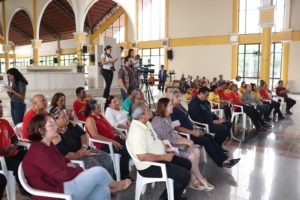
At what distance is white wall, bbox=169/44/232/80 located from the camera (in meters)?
16.4

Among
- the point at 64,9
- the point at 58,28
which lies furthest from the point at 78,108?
the point at 58,28

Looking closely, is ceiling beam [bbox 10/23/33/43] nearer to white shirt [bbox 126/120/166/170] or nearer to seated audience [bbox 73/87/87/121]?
seated audience [bbox 73/87/87/121]

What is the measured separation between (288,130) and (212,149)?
3292mm

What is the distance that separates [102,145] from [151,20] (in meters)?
18.0

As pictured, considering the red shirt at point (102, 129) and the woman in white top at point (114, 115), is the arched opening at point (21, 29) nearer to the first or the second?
the woman in white top at point (114, 115)

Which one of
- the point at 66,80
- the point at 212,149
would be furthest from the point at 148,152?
the point at 66,80

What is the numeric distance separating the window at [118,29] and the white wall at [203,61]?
19.3ft

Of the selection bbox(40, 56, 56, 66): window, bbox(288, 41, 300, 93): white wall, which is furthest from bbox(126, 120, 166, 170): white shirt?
bbox(40, 56, 56, 66): window

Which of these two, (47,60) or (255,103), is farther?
(47,60)

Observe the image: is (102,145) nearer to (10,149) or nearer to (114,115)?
(114,115)

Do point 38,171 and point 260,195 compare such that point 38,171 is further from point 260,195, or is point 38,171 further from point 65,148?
point 260,195

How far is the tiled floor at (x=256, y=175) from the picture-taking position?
9.42 ft

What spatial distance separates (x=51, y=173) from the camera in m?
1.79

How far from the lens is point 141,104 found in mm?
2625
